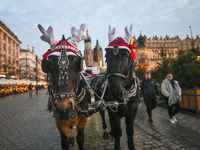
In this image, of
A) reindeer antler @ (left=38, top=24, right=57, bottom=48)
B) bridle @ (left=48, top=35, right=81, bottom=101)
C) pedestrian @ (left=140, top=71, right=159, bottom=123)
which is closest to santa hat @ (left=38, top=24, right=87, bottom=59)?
reindeer antler @ (left=38, top=24, right=57, bottom=48)

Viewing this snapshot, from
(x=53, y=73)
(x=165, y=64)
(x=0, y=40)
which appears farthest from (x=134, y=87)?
(x=0, y=40)

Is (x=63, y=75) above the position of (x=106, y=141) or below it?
above

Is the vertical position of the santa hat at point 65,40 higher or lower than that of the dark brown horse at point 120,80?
Result: higher

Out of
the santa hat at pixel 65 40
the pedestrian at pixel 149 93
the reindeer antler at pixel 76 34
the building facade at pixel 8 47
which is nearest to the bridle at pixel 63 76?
the santa hat at pixel 65 40

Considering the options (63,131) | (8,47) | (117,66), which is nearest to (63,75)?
(117,66)

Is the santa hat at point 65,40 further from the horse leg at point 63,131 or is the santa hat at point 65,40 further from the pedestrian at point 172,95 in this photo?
the pedestrian at point 172,95

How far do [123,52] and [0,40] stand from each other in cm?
5741

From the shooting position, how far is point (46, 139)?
413cm

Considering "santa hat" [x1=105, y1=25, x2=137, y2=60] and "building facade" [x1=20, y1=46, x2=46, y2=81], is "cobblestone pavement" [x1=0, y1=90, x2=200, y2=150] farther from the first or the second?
"building facade" [x1=20, y1=46, x2=46, y2=81]

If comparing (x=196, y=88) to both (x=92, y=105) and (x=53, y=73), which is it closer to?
(x=92, y=105)

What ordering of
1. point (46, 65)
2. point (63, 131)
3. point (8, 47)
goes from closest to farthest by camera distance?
point (46, 65)
point (63, 131)
point (8, 47)

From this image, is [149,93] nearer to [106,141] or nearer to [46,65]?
[106,141]

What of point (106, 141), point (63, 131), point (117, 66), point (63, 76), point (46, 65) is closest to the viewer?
point (63, 76)

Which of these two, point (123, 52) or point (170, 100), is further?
point (170, 100)
